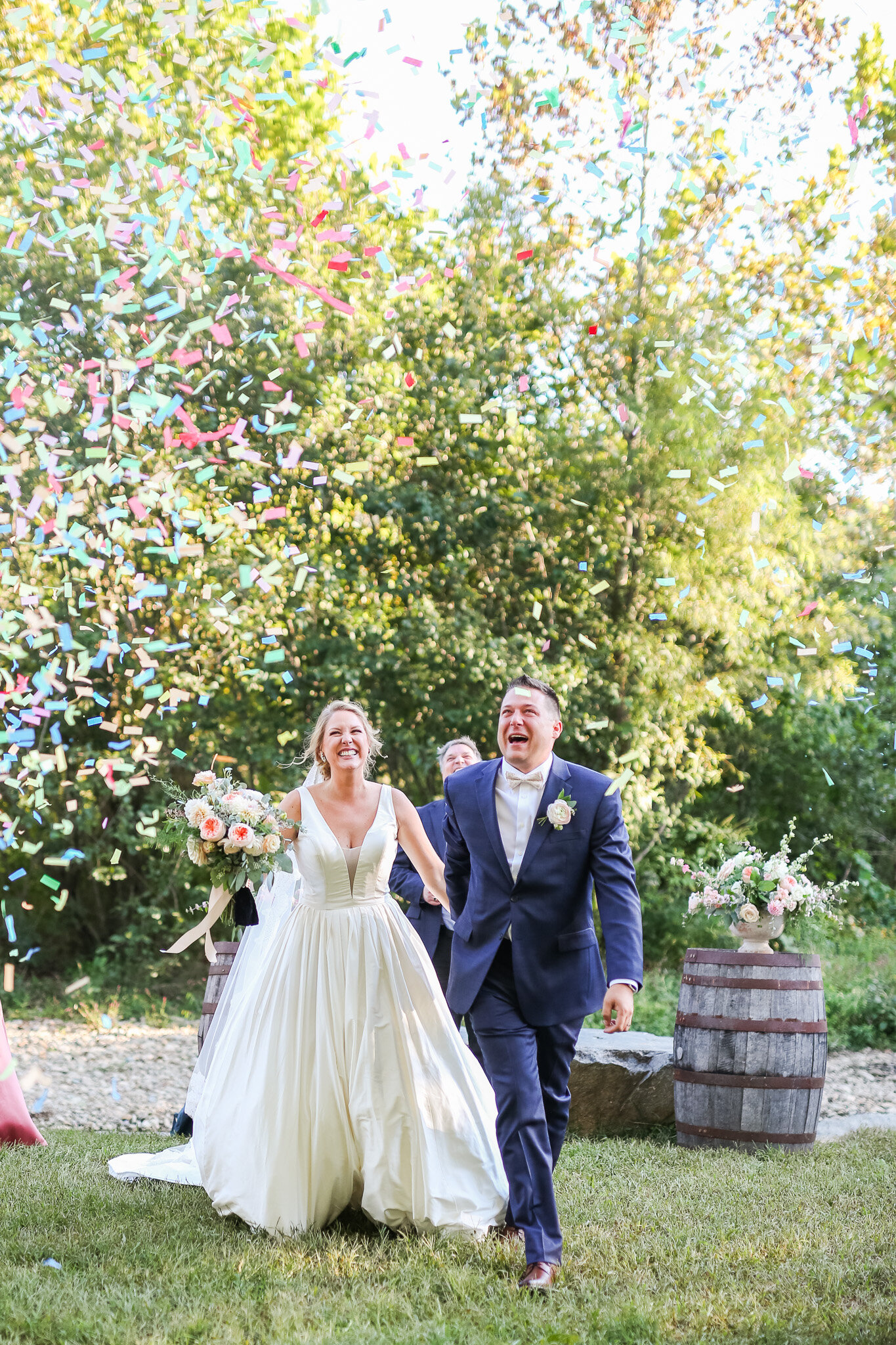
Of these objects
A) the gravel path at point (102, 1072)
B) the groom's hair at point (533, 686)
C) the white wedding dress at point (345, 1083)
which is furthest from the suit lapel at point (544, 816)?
the gravel path at point (102, 1072)

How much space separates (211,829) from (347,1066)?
0.93 m

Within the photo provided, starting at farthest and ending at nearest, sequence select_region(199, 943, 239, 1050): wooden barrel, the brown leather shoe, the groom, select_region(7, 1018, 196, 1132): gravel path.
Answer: select_region(7, 1018, 196, 1132): gravel path < select_region(199, 943, 239, 1050): wooden barrel < the groom < the brown leather shoe

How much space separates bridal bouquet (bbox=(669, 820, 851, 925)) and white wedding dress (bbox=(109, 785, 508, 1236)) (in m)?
2.29

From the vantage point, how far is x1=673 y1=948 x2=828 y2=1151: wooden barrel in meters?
5.92

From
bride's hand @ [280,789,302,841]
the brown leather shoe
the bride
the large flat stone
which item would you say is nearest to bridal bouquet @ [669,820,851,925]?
the large flat stone

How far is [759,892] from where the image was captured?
21.4ft

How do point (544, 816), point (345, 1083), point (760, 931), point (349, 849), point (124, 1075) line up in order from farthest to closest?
point (124, 1075) < point (760, 931) < point (349, 849) < point (345, 1083) < point (544, 816)

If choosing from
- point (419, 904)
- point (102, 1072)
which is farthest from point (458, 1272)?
point (102, 1072)

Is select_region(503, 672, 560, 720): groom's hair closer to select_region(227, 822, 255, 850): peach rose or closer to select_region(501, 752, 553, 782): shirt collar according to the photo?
select_region(501, 752, 553, 782): shirt collar

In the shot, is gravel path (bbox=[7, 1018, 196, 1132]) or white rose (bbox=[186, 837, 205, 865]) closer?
white rose (bbox=[186, 837, 205, 865])

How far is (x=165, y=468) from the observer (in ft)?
35.3

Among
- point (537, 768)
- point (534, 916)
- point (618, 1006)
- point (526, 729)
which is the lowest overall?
point (618, 1006)

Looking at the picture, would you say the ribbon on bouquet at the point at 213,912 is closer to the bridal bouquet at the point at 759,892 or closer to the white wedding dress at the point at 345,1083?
the white wedding dress at the point at 345,1083

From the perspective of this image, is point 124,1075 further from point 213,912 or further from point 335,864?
point 335,864
